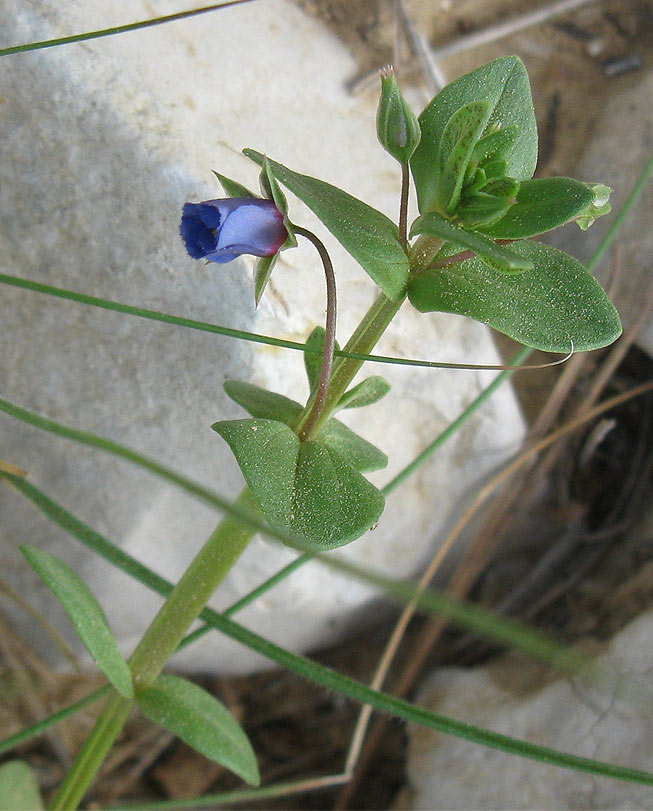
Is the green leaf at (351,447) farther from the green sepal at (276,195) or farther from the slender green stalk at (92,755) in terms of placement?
the slender green stalk at (92,755)

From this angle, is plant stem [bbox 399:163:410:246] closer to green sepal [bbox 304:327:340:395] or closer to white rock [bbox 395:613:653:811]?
green sepal [bbox 304:327:340:395]

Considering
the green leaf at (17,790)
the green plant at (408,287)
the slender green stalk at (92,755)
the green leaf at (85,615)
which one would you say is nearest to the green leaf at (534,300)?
the green plant at (408,287)

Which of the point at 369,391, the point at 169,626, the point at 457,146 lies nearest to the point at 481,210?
the point at 457,146

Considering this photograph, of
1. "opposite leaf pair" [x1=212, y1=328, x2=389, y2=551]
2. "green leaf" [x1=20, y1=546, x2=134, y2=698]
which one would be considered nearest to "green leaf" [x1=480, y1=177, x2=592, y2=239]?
"opposite leaf pair" [x1=212, y1=328, x2=389, y2=551]

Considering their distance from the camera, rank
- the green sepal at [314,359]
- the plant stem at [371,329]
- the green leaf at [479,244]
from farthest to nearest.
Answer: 1. the green sepal at [314,359]
2. the plant stem at [371,329]
3. the green leaf at [479,244]

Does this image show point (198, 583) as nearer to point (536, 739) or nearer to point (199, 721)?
point (199, 721)

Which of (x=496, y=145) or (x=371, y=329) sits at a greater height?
(x=496, y=145)
